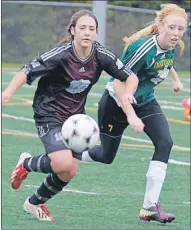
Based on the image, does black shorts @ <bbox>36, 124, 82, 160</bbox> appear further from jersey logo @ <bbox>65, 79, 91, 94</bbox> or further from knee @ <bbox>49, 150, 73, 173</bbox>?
jersey logo @ <bbox>65, 79, 91, 94</bbox>

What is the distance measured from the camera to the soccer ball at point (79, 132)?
8336mm

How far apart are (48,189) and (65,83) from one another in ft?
3.21

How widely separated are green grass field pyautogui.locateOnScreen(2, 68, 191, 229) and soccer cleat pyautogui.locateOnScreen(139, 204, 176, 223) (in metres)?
0.07

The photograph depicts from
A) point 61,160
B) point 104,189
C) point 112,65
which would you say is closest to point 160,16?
point 112,65

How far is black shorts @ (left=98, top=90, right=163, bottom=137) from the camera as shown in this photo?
949 centimetres

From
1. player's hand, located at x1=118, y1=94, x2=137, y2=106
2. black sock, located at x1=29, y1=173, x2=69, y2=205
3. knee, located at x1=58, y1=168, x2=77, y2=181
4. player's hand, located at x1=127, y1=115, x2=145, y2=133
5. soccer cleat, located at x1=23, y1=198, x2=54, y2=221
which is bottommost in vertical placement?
soccer cleat, located at x1=23, y1=198, x2=54, y2=221

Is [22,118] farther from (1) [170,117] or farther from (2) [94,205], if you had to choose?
(2) [94,205]

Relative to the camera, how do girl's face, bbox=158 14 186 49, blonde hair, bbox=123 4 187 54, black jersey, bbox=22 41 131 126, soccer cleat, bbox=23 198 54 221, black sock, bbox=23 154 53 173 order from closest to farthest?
1. black jersey, bbox=22 41 131 126
2. black sock, bbox=23 154 53 173
3. soccer cleat, bbox=23 198 54 221
4. girl's face, bbox=158 14 186 49
5. blonde hair, bbox=123 4 187 54

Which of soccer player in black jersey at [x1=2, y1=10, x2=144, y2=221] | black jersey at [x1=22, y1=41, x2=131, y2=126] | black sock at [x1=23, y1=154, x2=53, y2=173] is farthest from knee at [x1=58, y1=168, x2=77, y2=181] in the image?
black jersey at [x1=22, y1=41, x2=131, y2=126]

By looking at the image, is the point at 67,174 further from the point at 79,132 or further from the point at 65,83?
the point at 65,83

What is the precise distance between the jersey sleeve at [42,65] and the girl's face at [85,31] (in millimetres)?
213

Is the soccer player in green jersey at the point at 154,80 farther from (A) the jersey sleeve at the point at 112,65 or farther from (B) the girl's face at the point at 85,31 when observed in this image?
(B) the girl's face at the point at 85,31

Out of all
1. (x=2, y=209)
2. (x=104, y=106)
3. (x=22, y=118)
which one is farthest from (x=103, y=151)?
(x=22, y=118)

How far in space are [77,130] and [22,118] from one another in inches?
323
